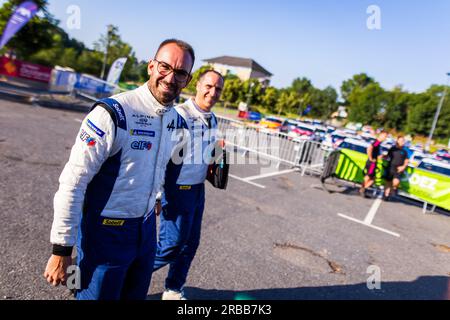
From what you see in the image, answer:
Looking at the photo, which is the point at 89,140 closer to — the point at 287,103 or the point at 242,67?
the point at 287,103

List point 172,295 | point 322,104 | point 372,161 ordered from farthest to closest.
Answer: point 322,104 → point 372,161 → point 172,295

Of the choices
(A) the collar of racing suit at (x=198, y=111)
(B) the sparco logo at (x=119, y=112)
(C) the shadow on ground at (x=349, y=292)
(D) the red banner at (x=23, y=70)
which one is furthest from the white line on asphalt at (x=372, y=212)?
(D) the red banner at (x=23, y=70)

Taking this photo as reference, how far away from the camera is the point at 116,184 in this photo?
70.1 inches

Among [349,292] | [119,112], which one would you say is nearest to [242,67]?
[349,292]

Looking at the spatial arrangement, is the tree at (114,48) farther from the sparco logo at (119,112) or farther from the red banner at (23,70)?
the sparco logo at (119,112)

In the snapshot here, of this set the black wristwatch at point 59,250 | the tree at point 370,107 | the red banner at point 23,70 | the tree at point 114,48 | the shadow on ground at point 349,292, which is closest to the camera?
the black wristwatch at point 59,250

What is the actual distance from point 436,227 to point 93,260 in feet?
28.1

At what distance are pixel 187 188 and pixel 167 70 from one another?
1.32m

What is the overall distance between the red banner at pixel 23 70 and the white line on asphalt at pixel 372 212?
20463mm

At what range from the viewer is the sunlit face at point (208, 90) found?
3.10m

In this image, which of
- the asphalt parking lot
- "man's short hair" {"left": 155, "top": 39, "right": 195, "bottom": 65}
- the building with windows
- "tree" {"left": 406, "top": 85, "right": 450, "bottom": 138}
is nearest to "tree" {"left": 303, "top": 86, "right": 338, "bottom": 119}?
the building with windows

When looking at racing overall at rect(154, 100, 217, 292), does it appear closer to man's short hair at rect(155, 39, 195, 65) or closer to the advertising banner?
man's short hair at rect(155, 39, 195, 65)
